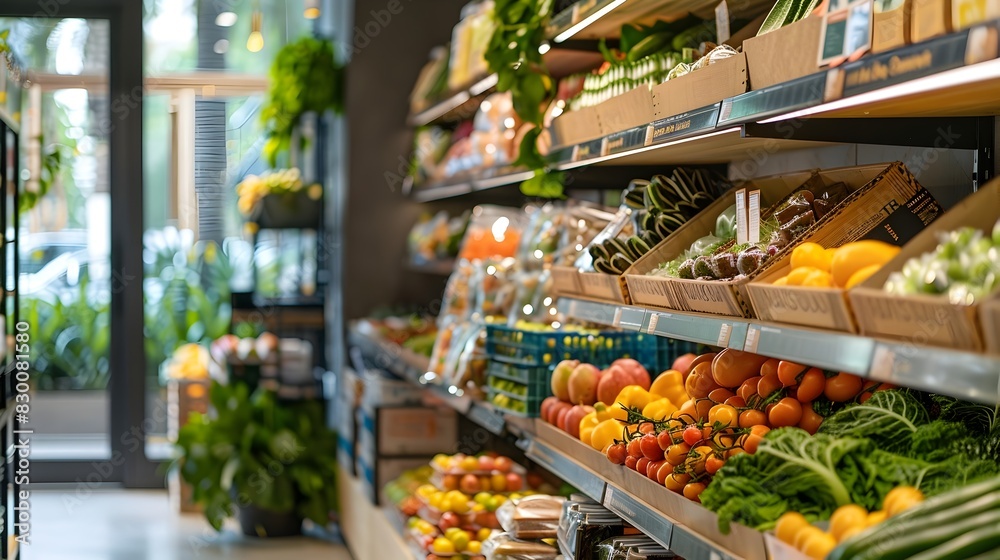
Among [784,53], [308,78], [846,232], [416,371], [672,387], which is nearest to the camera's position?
[784,53]

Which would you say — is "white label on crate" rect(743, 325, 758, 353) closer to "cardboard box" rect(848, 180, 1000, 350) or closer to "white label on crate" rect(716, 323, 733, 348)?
"white label on crate" rect(716, 323, 733, 348)

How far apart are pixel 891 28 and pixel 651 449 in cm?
108

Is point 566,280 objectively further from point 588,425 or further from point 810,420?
point 810,420

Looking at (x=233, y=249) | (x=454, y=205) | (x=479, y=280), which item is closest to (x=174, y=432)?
(x=233, y=249)

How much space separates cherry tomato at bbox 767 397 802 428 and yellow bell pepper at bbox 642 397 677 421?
0.45 m

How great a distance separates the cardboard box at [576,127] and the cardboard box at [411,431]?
2300 mm

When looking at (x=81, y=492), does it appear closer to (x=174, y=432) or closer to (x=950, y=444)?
(x=174, y=432)

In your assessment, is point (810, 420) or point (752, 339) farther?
point (810, 420)

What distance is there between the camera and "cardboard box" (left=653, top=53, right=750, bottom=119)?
2045 mm

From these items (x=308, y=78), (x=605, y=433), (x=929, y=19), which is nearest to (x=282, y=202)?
(x=308, y=78)

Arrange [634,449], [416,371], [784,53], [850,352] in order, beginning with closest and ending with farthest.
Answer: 1. [850,352]
2. [784,53]
3. [634,449]
4. [416,371]

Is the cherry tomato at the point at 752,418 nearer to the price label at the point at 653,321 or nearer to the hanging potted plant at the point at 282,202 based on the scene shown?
the price label at the point at 653,321

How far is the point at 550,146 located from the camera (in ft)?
10.5

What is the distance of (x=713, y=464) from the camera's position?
204 centimetres
